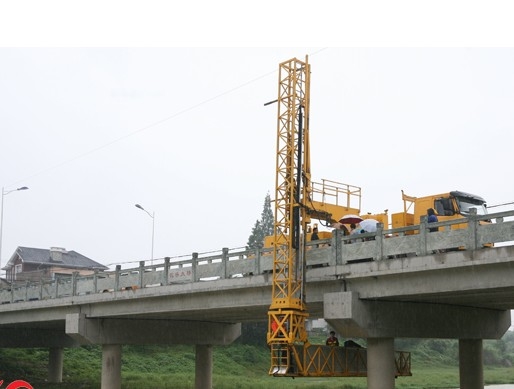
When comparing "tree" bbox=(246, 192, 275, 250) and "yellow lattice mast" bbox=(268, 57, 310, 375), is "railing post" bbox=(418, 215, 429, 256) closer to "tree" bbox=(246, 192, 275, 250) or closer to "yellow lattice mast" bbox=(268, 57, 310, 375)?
"yellow lattice mast" bbox=(268, 57, 310, 375)

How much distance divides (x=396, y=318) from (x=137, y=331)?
18473 mm

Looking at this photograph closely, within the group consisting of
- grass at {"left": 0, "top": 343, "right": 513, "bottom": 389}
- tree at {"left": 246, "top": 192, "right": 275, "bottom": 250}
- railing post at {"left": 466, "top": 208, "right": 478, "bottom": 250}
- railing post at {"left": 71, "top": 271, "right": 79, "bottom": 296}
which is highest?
tree at {"left": 246, "top": 192, "right": 275, "bottom": 250}

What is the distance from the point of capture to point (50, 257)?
101 metres

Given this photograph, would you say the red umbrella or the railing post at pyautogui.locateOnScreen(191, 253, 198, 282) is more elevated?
the red umbrella

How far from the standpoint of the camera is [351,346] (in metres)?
28.5

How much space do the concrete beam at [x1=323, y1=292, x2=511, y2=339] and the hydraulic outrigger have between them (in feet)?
7.83

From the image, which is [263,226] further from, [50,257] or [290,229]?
[290,229]

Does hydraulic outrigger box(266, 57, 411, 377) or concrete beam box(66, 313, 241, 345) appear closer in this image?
hydraulic outrigger box(266, 57, 411, 377)

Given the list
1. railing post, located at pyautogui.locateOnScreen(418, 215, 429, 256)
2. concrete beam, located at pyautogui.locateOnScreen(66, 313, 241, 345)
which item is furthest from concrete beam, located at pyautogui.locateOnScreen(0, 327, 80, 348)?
railing post, located at pyautogui.locateOnScreen(418, 215, 429, 256)

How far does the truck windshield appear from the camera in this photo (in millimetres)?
28736

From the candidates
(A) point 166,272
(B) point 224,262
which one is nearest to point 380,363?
(B) point 224,262

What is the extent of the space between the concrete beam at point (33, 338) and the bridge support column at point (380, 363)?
3498 cm

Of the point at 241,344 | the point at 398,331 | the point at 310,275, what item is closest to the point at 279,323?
the point at 310,275

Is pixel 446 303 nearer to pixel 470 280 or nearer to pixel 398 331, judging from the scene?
pixel 398 331
